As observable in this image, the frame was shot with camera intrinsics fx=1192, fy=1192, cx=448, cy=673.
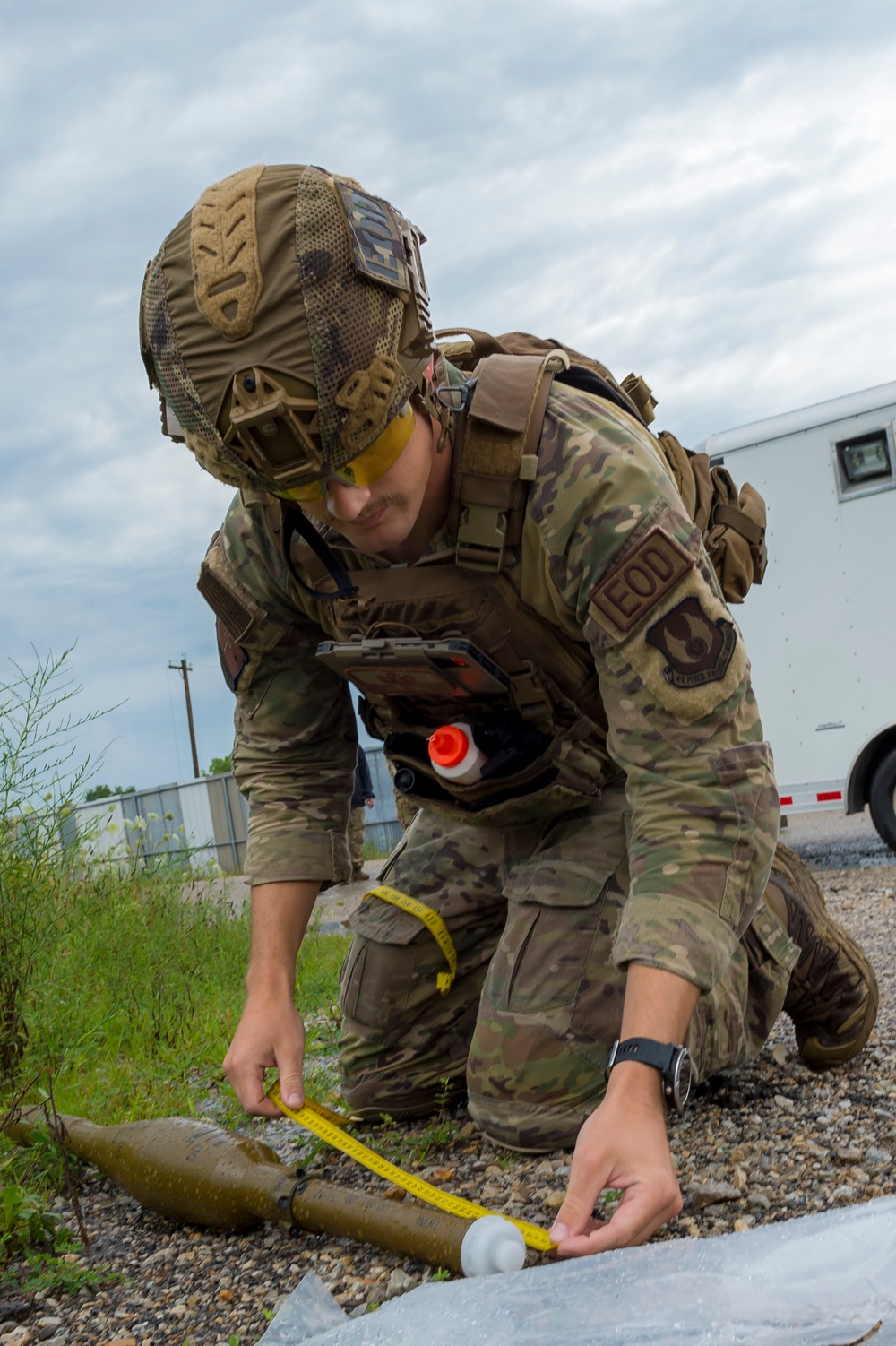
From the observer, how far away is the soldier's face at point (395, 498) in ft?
7.09

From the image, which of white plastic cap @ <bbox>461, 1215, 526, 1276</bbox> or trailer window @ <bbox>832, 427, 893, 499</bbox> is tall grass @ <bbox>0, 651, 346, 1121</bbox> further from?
trailer window @ <bbox>832, 427, 893, 499</bbox>

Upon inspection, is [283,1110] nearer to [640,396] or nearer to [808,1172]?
[808,1172]

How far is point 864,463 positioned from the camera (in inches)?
307

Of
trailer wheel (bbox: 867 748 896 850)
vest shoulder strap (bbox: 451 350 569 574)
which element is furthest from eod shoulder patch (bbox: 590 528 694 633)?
trailer wheel (bbox: 867 748 896 850)

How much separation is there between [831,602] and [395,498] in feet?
20.5

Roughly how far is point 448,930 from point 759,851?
116 cm

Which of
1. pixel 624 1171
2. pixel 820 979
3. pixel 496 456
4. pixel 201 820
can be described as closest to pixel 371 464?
pixel 496 456

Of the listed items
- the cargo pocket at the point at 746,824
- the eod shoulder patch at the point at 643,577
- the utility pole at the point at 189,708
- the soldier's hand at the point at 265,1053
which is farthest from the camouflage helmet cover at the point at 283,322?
the utility pole at the point at 189,708

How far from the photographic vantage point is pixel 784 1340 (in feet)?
4.44

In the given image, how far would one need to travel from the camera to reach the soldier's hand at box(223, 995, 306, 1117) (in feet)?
7.39

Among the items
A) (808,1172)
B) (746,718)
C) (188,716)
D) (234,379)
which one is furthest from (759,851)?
(188,716)

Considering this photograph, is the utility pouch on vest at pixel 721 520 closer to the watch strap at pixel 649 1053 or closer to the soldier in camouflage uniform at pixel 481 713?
the soldier in camouflage uniform at pixel 481 713

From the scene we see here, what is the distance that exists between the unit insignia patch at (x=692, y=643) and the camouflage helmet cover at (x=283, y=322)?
0.61 meters

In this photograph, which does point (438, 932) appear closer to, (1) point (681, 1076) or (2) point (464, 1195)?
(2) point (464, 1195)
